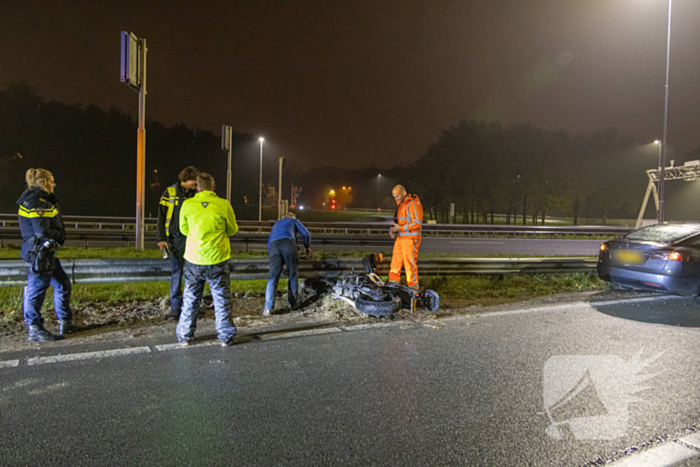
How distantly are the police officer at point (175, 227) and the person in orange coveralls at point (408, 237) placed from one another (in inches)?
131

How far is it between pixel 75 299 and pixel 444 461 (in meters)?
5.81

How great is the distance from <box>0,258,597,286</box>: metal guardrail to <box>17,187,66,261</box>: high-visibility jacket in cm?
107

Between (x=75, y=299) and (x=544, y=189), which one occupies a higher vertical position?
(x=544, y=189)

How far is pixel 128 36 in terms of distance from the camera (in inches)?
426

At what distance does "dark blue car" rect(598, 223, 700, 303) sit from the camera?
655 centimetres

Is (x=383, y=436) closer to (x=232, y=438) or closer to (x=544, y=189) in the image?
(x=232, y=438)

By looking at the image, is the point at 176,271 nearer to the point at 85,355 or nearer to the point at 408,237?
the point at 85,355

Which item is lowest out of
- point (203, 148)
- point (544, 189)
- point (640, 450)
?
point (640, 450)

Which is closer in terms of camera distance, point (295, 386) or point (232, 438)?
point (232, 438)

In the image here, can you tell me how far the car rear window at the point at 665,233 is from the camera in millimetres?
6928

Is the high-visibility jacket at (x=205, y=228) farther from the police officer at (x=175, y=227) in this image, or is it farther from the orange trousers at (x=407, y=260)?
the orange trousers at (x=407, y=260)

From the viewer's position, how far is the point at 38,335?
4668 mm

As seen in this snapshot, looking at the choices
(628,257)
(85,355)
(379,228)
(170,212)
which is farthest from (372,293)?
(379,228)

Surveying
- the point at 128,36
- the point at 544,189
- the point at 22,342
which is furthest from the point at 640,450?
the point at 544,189
